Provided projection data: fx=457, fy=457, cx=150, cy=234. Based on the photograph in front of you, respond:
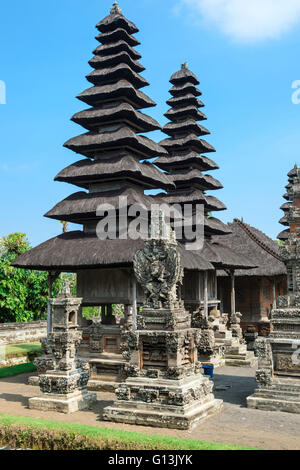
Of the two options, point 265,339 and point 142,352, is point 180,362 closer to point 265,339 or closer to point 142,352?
point 142,352

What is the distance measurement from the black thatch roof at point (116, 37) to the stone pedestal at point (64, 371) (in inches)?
626

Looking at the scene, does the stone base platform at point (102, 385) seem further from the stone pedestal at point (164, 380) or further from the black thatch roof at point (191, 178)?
the black thatch roof at point (191, 178)

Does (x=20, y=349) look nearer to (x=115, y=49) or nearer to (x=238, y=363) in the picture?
(x=238, y=363)

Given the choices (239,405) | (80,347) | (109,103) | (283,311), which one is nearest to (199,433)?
(239,405)

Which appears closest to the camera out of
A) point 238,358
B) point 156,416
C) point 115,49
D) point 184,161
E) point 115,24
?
point 156,416

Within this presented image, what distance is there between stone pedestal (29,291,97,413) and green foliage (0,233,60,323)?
19.6 m

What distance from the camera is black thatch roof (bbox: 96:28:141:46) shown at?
24.2m

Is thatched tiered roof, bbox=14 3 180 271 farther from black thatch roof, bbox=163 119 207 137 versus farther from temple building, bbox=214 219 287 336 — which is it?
temple building, bbox=214 219 287 336

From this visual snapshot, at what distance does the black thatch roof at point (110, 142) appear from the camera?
21.2 metres

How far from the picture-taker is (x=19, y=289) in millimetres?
33219

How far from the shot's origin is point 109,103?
76.0 ft

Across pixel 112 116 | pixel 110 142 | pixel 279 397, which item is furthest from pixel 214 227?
pixel 279 397

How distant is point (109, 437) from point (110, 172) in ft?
43.2

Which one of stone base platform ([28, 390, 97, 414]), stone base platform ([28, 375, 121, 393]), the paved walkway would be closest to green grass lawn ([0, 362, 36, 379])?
the paved walkway
